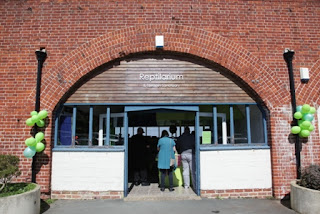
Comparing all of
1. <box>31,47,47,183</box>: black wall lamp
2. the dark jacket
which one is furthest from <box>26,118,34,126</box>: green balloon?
the dark jacket

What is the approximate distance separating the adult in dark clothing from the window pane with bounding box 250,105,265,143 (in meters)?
3.27

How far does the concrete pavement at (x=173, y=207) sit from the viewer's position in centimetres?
529

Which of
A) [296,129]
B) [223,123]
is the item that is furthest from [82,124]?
[296,129]

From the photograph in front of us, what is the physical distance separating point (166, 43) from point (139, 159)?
359cm

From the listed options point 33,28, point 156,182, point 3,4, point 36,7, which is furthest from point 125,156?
point 3,4

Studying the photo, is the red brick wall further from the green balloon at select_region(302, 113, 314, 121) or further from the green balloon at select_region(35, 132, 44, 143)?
the green balloon at select_region(302, 113, 314, 121)

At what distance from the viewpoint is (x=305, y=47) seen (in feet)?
22.4

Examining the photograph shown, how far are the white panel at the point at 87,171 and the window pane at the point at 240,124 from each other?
10.7ft

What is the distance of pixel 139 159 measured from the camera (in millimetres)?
7539

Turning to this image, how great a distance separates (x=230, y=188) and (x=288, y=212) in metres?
1.44

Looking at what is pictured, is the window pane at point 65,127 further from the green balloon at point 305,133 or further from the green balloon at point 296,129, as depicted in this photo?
the green balloon at point 305,133

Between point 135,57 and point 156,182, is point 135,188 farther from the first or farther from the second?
point 135,57

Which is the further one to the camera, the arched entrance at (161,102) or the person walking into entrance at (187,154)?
the person walking into entrance at (187,154)

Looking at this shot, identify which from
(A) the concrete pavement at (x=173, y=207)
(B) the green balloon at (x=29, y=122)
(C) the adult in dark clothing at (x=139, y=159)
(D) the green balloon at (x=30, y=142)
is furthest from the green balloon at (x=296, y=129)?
(B) the green balloon at (x=29, y=122)
